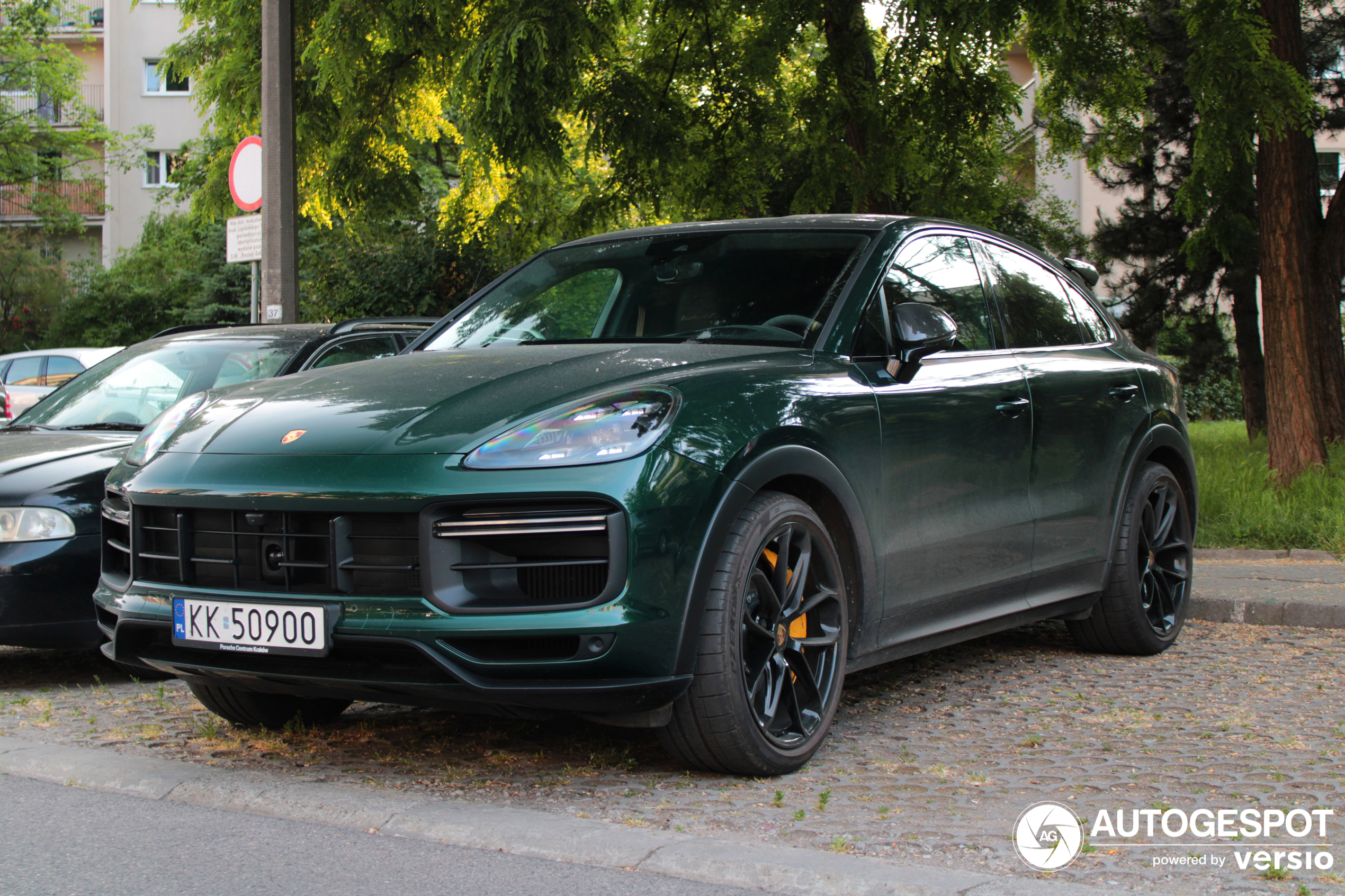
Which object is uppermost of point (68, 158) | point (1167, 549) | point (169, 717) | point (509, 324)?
point (68, 158)

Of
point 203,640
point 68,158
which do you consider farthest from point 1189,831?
point 68,158

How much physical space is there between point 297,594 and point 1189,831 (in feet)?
7.74

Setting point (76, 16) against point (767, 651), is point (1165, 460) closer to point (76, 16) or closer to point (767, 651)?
point (767, 651)

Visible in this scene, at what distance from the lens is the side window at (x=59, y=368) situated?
1806 cm

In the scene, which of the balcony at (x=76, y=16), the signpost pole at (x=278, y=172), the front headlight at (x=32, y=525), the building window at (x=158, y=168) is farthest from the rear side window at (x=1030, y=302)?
the building window at (x=158, y=168)

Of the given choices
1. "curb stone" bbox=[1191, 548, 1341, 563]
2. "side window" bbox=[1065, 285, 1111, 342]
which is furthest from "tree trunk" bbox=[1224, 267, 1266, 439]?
"side window" bbox=[1065, 285, 1111, 342]

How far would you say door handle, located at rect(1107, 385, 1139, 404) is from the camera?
19.2 ft

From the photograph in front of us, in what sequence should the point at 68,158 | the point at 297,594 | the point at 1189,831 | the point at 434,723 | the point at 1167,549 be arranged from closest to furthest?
the point at 1189,831
the point at 297,594
the point at 434,723
the point at 1167,549
the point at 68,158

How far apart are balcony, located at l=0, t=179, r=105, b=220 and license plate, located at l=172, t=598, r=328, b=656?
131ft

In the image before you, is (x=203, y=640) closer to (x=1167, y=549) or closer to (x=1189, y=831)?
(x=1189, y=831)

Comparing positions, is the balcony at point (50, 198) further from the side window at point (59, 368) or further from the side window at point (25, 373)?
the side window at point (59, 368)

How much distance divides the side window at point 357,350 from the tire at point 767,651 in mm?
3334

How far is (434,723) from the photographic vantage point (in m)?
4.89

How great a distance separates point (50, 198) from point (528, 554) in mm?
41409
